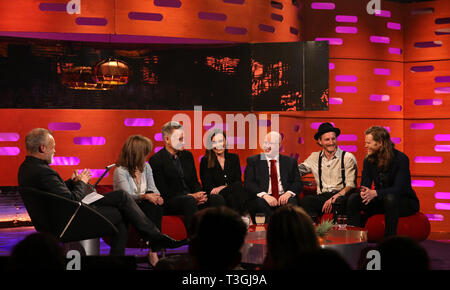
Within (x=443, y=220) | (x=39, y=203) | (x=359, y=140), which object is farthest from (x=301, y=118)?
(x=39, y=203)

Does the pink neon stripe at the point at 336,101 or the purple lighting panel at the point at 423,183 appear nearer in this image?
the purple lighting panel at the point at 423,183

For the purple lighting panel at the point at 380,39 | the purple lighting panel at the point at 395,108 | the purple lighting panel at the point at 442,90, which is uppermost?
the purple lighting panel at the point at 380,39

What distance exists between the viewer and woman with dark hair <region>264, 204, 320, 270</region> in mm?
2160

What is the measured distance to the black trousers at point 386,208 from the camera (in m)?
5.30

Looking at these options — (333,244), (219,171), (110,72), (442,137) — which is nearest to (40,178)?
(110,72)

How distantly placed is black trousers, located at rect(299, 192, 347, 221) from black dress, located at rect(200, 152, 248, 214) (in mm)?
586

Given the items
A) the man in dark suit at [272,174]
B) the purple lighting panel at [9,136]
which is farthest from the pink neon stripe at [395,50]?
the purple lighting panel at [9,136]

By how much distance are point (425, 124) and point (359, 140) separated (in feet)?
2.79

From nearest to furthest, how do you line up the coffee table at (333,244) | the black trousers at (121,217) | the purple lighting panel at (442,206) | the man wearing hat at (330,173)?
the coffee table at (333,244)
the black trousers at (121,217)
the man wearing hat at (330,173)
the purple lighting panel at (442,206)

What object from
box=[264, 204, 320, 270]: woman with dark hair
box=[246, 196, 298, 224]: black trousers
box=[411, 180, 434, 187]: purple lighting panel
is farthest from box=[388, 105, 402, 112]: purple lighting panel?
box=[264, 204, 320, 270]: woman with dark hair

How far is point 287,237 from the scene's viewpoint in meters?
2.17

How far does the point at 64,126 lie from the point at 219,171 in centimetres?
197

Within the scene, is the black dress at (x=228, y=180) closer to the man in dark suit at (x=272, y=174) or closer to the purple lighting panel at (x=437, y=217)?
the man in dark suit at (x=272, y=174)

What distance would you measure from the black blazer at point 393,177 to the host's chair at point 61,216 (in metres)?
2.69
